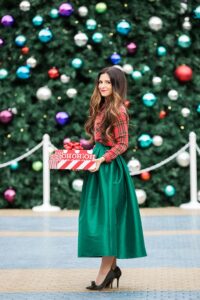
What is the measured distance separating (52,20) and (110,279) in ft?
25.1

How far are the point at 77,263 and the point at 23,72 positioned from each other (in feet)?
18.8

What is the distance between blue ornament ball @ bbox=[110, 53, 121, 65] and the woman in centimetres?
683

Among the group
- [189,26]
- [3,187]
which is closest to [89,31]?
[189,26]

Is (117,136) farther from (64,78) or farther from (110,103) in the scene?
(64,78)

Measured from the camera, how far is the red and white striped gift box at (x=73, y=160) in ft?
24.3

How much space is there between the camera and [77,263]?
30.3 ft

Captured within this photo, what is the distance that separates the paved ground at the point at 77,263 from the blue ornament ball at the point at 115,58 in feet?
7.97

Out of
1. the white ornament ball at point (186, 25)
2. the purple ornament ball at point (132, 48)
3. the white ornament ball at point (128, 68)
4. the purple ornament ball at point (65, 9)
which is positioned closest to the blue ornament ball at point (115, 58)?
the white ornament ball at point (128, 68)

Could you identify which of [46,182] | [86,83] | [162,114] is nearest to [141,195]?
[162,114]

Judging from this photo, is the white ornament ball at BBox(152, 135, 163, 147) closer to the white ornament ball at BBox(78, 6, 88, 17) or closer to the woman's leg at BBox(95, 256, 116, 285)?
the white ornament ball at BBox(78, 6, 88, 17)

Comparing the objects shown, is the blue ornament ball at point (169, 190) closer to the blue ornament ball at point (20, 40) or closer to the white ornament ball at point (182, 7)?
the white ornament ball at point (182, 7)

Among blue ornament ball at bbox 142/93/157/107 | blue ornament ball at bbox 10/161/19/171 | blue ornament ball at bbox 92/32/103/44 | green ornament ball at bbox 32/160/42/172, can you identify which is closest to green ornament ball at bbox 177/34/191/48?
blue ornament ball at bbox 142/93/157/107

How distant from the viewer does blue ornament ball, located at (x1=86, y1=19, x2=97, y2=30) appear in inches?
573

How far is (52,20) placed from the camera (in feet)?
48.1
